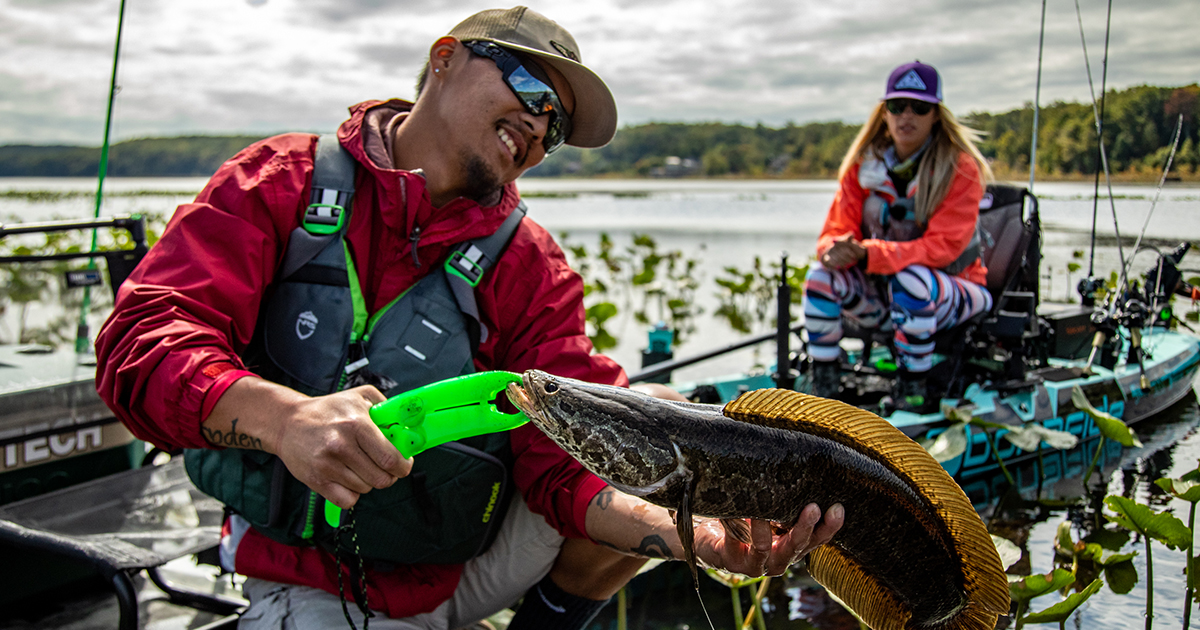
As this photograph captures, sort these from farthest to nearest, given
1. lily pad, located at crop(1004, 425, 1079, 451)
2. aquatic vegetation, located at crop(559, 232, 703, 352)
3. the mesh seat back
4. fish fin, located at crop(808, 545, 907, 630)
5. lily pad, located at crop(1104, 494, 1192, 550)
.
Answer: aquatic vegetation, located at crop(559, 232, 703, 352), the mesh seat back, lily pad, located at crop(1004, 425, 1079, 451), lily pad, located at crop(1104, 494, 1192, 550), fish fin, located at crop(808, 545, 907, 630)

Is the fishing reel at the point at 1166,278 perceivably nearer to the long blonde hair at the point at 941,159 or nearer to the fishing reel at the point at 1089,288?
the fishing reel at the point at 1089,288

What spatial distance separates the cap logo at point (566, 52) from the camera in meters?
2.52

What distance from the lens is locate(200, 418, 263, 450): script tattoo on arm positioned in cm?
177

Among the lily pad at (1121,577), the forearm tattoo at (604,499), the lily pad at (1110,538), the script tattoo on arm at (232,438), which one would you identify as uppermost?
the script tattoo on arm at (232,438)

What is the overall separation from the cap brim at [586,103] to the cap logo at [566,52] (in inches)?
1.4

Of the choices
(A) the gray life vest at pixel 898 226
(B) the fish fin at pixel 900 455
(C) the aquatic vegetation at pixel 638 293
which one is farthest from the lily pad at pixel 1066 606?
(C) the aquatic vegetation at pixel 638 293

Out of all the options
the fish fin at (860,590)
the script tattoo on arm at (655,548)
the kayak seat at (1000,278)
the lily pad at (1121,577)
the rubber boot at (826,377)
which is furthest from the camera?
the kayak seat at (1000,278)

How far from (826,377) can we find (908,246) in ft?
3.32

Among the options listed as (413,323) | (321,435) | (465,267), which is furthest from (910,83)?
(321,435)

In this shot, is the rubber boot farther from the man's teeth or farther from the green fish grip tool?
the green fish grip tool

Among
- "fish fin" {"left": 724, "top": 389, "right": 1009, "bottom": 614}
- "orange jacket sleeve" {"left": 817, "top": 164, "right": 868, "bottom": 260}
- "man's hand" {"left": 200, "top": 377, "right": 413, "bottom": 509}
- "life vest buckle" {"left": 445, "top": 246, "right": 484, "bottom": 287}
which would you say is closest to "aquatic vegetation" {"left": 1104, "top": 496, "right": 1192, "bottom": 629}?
"fish fin" {"left": 724, "top": 389, "right": 1009, "bottom": 614}

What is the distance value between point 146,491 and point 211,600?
693mm

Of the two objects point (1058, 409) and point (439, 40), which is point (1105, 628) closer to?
point (1058, 409)

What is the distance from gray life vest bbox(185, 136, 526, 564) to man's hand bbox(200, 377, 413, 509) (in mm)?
433
